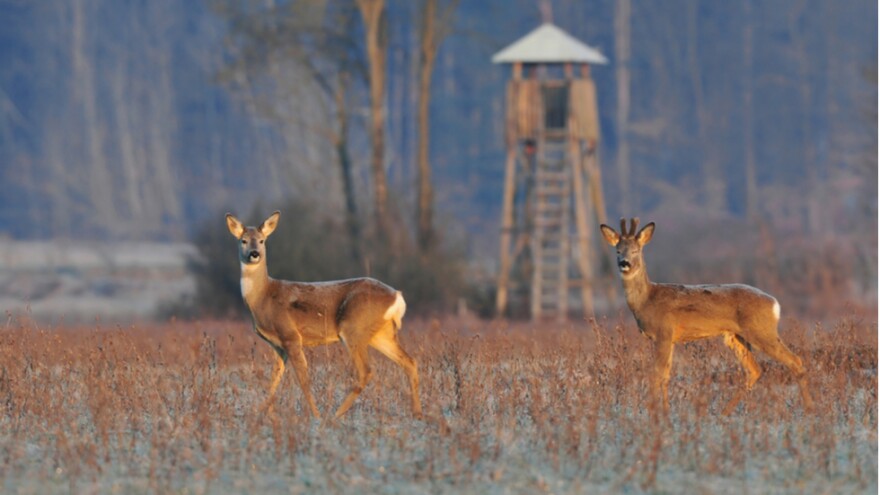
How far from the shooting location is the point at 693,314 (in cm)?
1326

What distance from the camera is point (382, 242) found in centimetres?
3225

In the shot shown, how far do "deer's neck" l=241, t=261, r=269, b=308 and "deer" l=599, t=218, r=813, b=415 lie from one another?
2.58m

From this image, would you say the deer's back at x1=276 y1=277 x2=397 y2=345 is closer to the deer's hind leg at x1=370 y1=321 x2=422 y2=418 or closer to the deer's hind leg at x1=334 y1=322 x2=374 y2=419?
the deer's hind leg at x1=334 y1=322 x2=374 y2=419

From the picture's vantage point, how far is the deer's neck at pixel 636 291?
1332 centimetres

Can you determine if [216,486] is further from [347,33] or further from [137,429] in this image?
[347,33]

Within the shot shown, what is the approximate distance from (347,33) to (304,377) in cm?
2202

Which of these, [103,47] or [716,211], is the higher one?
[103,47]

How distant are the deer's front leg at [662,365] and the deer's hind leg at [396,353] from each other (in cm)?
171

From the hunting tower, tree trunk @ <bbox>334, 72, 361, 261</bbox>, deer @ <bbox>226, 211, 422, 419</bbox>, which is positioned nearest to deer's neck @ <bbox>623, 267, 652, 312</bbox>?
deer @ <bbox>226, 211, 422, 419</bbox>

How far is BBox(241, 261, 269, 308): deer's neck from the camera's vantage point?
13453mm

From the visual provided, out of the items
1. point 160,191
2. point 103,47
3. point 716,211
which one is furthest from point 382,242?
point 103,47

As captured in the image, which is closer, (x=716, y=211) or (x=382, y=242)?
(x=382, y=242)

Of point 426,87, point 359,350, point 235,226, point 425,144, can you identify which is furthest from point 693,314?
point 425,144

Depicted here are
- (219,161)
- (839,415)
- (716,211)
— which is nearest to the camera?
(839,415)
